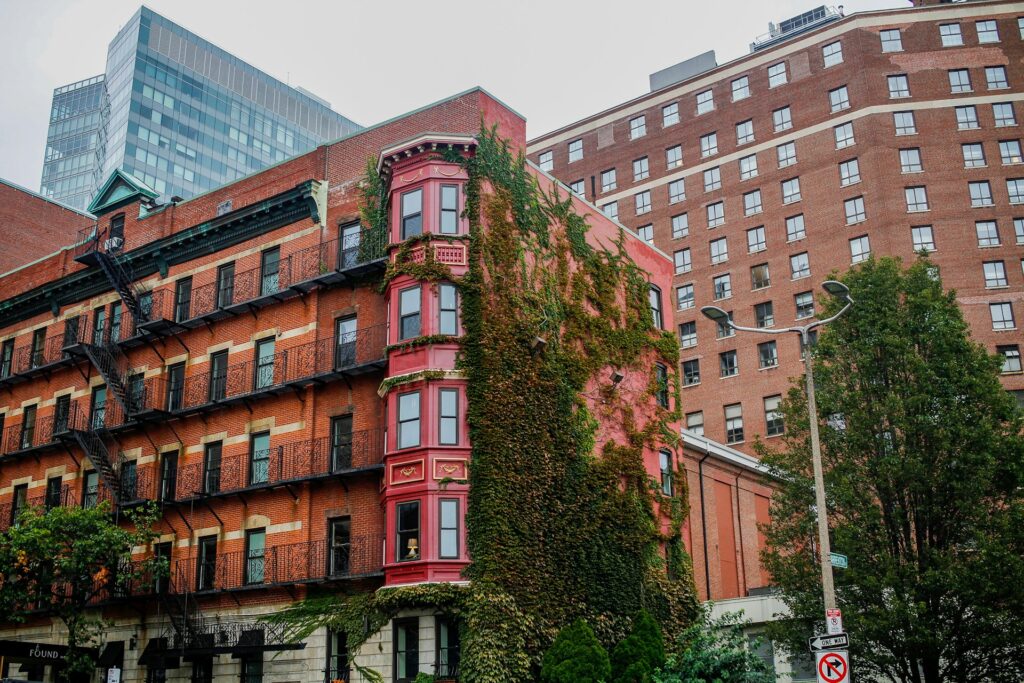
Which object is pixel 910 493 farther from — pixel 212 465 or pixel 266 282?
pixel 212 465

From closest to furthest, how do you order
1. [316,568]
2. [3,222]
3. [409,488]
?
[409,488]
[316,568]
[3,222]

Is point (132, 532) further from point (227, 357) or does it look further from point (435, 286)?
point (435, 286)

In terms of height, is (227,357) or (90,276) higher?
(90,276)

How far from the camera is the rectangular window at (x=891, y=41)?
243ft

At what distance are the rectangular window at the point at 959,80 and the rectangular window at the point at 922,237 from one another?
10.5 meters

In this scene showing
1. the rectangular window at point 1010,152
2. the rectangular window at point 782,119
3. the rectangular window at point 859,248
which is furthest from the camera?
the rectangular window at point 782,119

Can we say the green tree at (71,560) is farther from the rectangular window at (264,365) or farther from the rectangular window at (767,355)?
the rectangular window at (767,355)

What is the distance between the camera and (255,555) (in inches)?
1502

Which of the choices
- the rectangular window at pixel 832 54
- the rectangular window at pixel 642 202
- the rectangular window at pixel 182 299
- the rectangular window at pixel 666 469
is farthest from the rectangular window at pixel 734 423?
the rectangular window at pixel 182 299

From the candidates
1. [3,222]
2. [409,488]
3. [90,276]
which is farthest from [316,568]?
[3,222]

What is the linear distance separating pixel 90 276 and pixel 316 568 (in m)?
19.9

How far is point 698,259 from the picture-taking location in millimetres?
77438

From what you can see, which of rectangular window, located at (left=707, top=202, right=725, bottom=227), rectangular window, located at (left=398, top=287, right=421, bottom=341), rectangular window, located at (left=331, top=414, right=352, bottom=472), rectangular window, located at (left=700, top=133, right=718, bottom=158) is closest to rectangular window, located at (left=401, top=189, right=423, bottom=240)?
rectangular window, located at (left=398, top=287, right=421, bottom=341)

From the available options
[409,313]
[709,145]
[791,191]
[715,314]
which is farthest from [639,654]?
[709,145]
